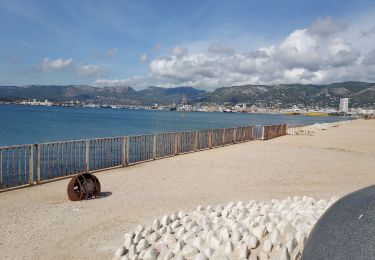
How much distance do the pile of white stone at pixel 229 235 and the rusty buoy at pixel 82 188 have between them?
126 inches

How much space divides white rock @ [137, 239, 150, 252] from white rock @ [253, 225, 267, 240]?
1785mm

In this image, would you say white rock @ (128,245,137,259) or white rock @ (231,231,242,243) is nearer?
white rock @ (231,231,242,243)

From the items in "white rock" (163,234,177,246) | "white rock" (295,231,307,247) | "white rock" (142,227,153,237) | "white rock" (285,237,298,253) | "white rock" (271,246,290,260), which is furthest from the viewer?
"white rock" (142,227,153,237)

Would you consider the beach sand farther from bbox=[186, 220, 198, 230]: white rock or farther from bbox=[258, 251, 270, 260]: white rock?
bbox=[258, 251, 270, 260]: white rock

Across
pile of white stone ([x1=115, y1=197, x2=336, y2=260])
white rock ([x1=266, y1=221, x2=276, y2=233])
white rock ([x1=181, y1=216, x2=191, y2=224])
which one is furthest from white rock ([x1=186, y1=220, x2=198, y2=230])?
white rock ([x1=266, y1=221, x2=276, y2=233])

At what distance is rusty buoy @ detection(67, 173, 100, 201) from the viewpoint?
365 inches

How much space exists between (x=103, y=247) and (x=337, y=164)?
42.0 feet

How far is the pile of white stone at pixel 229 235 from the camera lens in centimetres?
505

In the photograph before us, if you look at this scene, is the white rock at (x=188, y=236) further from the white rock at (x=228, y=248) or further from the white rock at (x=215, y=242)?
the white rock at (x=228, y=248)

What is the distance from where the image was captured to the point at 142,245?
5.93 meters

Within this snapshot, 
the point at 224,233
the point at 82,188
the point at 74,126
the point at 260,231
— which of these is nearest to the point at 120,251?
the point at 224,233

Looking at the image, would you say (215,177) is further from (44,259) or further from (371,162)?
(371,162)

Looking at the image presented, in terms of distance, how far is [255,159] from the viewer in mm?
16922

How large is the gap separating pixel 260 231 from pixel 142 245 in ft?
6.32
